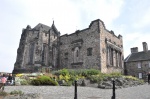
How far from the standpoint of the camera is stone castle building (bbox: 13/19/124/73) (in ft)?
85.0

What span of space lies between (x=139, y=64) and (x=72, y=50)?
17188mm

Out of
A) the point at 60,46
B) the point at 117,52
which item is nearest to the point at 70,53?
the point at 60,46

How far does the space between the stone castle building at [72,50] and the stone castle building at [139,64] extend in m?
6.49

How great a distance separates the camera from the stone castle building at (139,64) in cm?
3525

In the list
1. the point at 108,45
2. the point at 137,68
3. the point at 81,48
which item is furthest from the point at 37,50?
the point at 137,68

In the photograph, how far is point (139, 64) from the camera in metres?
36.4

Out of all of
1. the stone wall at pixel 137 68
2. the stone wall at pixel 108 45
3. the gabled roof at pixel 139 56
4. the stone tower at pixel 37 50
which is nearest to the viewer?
the stone wall at pixel 108 45

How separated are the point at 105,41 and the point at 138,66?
14526 millimetres

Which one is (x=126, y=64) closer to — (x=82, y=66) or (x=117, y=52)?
(x=117, y=52)

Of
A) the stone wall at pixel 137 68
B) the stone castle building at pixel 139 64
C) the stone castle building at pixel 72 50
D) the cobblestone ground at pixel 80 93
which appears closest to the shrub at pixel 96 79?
the cobblestone ground at pixel 80 93

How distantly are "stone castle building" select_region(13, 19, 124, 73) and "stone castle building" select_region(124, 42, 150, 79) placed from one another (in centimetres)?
649

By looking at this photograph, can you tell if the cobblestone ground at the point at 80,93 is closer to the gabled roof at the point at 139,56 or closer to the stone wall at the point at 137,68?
the stone wall at the point at 137,68

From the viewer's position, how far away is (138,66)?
1436 inches

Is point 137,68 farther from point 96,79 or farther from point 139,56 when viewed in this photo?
point 96,79
